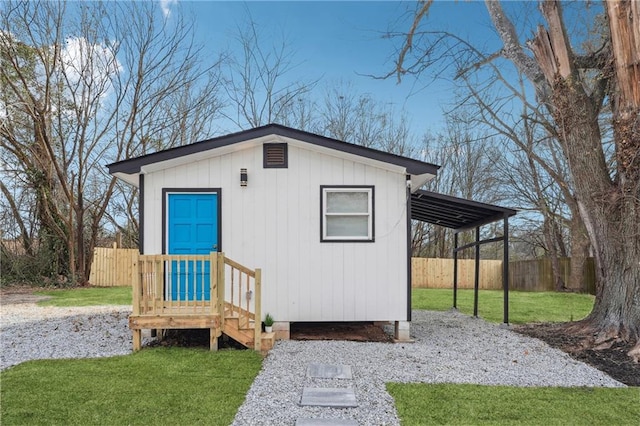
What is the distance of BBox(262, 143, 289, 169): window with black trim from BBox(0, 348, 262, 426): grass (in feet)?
9.08

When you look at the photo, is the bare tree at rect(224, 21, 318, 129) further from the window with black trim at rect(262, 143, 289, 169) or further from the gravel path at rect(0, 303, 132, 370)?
the window with black trim at rect(262, 143, 289, 169)

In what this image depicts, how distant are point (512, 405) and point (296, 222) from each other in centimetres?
380

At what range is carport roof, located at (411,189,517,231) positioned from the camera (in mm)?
7695

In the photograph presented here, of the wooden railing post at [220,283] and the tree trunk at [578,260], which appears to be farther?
the tree trunk at [578,260]

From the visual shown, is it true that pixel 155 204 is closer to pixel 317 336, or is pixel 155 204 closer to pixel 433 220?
pixel 317 336

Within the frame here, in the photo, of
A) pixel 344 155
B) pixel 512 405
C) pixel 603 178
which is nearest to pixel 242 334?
pixel 344 155

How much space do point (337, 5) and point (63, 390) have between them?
34.1ft

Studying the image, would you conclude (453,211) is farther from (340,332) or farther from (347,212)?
(340,332)

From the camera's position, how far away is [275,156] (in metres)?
6.69

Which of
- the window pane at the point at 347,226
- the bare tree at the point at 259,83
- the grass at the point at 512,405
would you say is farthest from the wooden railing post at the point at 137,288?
the bare tree at the point at 259,83

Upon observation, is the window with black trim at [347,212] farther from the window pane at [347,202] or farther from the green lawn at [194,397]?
the green lawn at [194,397]

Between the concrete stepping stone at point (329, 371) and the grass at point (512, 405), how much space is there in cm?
52

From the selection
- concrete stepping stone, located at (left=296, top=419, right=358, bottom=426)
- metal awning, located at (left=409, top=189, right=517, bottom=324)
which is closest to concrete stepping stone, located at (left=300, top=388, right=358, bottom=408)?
concrete stepping stone, located at (left=296, top=419, right=358, bottom=426)

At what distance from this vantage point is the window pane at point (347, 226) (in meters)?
6.70
